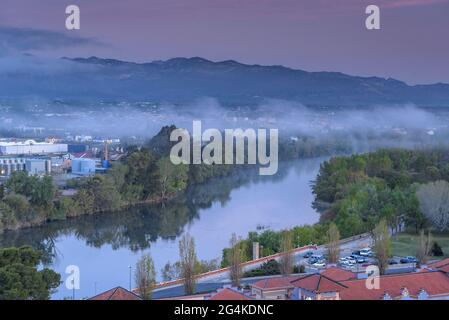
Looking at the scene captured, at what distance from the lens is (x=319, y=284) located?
10.1 ft

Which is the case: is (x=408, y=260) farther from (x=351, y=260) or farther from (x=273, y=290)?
(x=273, y=290)

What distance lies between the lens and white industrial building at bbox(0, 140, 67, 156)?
14.0 m

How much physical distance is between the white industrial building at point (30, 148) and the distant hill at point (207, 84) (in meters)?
3.69

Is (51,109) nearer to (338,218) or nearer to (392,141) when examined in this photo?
(392,141)

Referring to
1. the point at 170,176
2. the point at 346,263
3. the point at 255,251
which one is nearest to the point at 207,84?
the point at 170,176

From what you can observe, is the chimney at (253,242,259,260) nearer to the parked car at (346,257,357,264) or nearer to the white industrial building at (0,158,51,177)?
the parked car at (346,257,357,264)

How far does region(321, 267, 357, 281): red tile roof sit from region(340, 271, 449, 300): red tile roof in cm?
15

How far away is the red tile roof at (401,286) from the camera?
10.2ft

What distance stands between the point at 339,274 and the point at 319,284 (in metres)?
0.54

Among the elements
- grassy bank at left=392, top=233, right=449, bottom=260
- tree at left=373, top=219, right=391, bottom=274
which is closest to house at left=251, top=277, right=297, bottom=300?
tree at left=373, top=219, right=391, bottom=274

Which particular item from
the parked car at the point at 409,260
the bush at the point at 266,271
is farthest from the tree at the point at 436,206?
the bush at the point at 266,271

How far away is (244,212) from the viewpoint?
8.24 m
